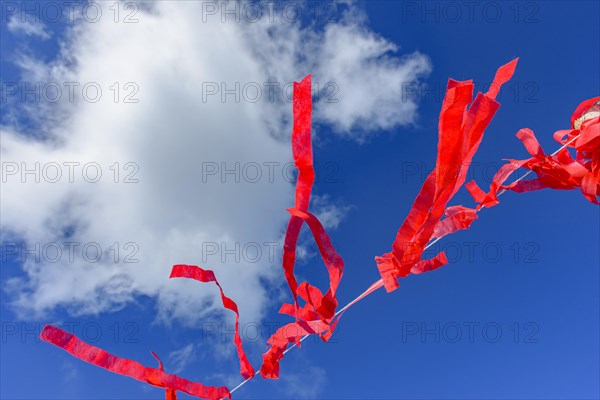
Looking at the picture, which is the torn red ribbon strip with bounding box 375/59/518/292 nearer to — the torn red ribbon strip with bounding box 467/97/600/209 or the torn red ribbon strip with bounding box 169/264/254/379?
the torn red ribbon strip with bounding box 467/97/600/209

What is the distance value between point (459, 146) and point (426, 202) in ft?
1.06

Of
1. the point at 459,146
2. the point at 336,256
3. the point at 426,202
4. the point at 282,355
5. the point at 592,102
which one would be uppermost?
the point at 592,102

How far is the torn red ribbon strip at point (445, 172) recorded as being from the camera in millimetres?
2270

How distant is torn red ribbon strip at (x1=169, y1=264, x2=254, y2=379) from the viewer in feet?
8.66

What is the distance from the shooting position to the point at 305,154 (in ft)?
7.23

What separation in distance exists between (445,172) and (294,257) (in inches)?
35.0

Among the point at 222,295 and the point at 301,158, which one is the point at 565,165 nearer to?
the point at 301,158

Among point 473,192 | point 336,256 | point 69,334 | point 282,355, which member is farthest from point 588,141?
point 69,334

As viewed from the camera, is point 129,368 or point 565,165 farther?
point 565,165

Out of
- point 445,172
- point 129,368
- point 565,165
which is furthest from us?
point 565,165

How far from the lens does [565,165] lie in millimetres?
2826

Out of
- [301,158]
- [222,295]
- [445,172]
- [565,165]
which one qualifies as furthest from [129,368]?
[565,165]

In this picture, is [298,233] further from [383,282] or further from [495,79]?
[495,79]

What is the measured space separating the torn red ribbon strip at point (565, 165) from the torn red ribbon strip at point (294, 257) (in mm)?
1014
